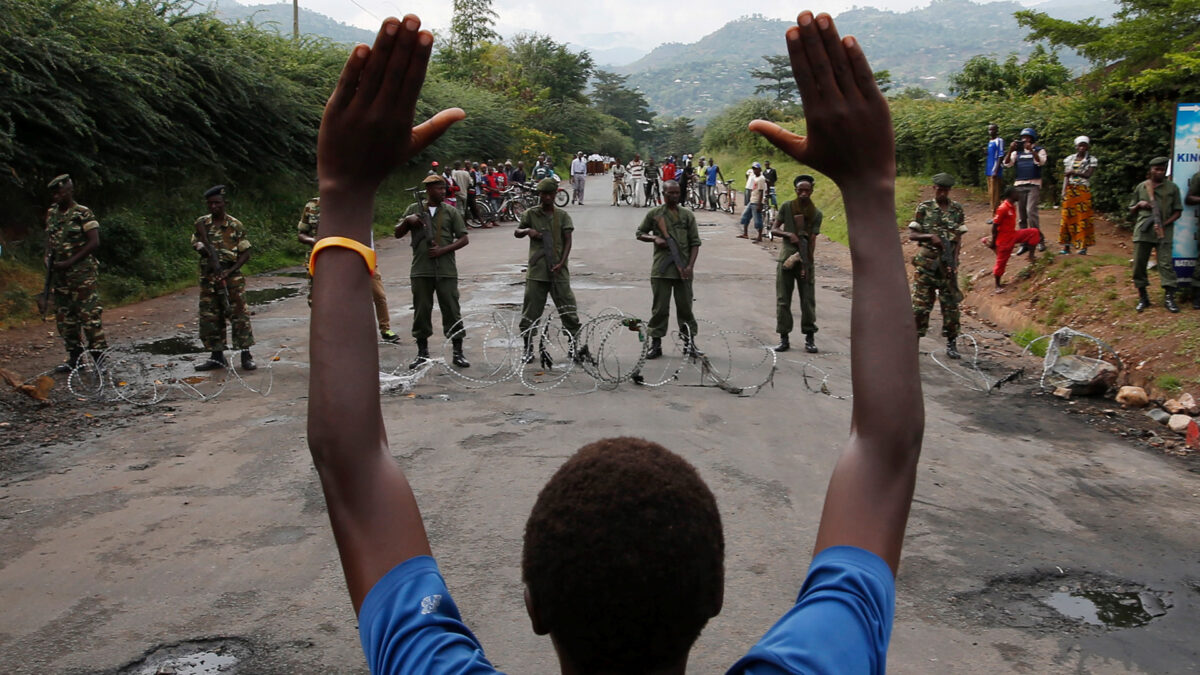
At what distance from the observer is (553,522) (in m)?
1.07

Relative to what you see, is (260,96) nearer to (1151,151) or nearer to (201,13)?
(201,13)

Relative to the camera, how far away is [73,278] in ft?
30.3

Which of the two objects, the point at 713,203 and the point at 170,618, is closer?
the point at 170,618

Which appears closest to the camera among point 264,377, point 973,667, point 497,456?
point 973,667

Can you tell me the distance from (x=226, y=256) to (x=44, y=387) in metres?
2.09

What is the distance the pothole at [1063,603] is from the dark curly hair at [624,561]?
3804 millimetres

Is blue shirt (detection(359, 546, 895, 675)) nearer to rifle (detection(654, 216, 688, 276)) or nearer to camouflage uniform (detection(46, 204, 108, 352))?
rifle (detection(654, 216, 688, 276))

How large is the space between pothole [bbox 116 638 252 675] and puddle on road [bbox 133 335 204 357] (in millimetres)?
6957

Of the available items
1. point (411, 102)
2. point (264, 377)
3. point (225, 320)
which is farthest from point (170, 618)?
point (225, 320)

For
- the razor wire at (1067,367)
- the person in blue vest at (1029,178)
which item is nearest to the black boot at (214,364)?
the razor wire at (1067,367)

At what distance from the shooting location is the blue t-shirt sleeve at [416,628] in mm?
1112

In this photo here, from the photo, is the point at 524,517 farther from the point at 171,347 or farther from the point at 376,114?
the point at 171,347

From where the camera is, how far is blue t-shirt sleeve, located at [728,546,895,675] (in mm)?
1069

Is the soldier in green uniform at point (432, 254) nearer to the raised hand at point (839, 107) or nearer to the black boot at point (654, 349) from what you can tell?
the black boot at point (654, 349)
